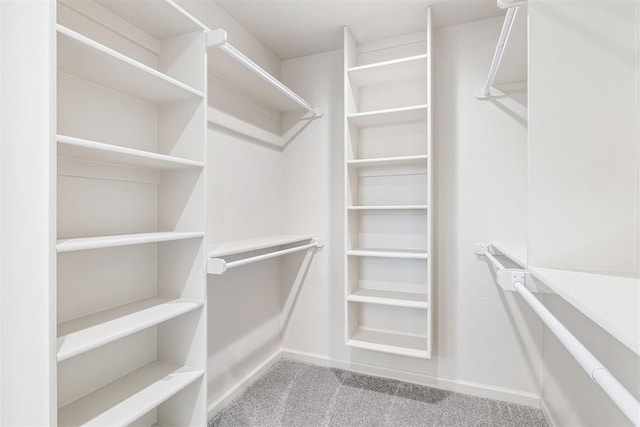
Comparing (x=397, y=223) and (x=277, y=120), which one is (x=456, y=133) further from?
(x=277, y=120)

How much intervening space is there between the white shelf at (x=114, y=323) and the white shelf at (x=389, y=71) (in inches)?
65.6

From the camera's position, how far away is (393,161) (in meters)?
2.04

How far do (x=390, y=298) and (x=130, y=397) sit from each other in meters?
1.44

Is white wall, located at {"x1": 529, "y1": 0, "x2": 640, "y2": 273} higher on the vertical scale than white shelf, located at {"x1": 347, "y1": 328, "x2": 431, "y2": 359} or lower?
higher

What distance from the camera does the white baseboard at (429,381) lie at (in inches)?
77.8

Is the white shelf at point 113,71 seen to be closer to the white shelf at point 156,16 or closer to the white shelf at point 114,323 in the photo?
the white shelf at point 156,16

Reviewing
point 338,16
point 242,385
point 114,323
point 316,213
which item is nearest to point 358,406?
point 242,385

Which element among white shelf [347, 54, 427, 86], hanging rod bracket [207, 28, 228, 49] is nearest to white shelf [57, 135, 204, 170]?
hanging rod bracket [207, 28, 228, 49]

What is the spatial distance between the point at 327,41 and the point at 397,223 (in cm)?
138

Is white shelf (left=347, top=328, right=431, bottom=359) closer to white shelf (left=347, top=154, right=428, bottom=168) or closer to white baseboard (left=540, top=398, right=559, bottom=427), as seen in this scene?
white baseboard (left=540, top=398, right=559, bottom=427)

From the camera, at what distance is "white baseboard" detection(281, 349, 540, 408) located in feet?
6.48

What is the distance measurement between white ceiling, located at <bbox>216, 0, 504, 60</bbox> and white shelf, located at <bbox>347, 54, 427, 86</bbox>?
0.28 meters

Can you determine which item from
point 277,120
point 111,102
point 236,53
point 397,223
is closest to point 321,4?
point 236,53

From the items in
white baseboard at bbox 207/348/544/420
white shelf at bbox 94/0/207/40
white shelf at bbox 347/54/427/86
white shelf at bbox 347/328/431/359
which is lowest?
white baseboard at bbox 207/348/544/420
